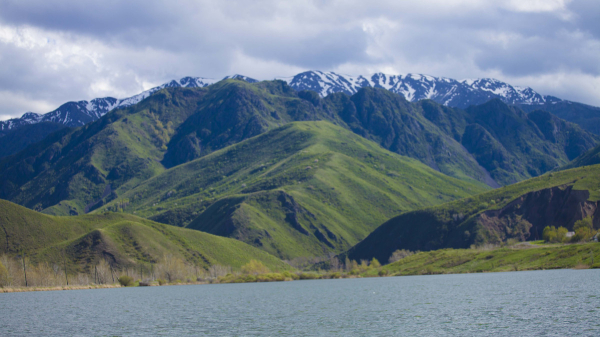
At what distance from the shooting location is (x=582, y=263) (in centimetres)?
16250

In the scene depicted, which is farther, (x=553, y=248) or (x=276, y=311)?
(x=553, y=248)

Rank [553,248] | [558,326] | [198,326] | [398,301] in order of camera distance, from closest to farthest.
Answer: [558,326], [198,326], [398,301], [553,248]

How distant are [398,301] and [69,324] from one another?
57310 millimetres

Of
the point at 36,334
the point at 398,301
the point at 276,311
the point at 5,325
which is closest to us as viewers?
the point at 36,334

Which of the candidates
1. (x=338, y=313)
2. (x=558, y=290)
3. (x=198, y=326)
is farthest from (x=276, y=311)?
(x=558, y=290)

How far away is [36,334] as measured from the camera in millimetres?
70250

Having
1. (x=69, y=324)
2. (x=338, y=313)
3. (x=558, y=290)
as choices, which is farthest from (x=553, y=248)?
(x=69, y=324)

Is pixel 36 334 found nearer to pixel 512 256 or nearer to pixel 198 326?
pixel 198 326

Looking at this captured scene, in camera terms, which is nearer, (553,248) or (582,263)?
(582,263)

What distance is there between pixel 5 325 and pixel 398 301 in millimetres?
66361

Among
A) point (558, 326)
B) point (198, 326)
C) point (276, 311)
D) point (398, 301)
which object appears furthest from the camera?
point (398, 301)

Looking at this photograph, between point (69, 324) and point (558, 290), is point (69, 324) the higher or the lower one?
the higher one

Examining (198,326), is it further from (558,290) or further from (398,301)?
(558,290)

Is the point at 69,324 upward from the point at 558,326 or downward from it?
upward
